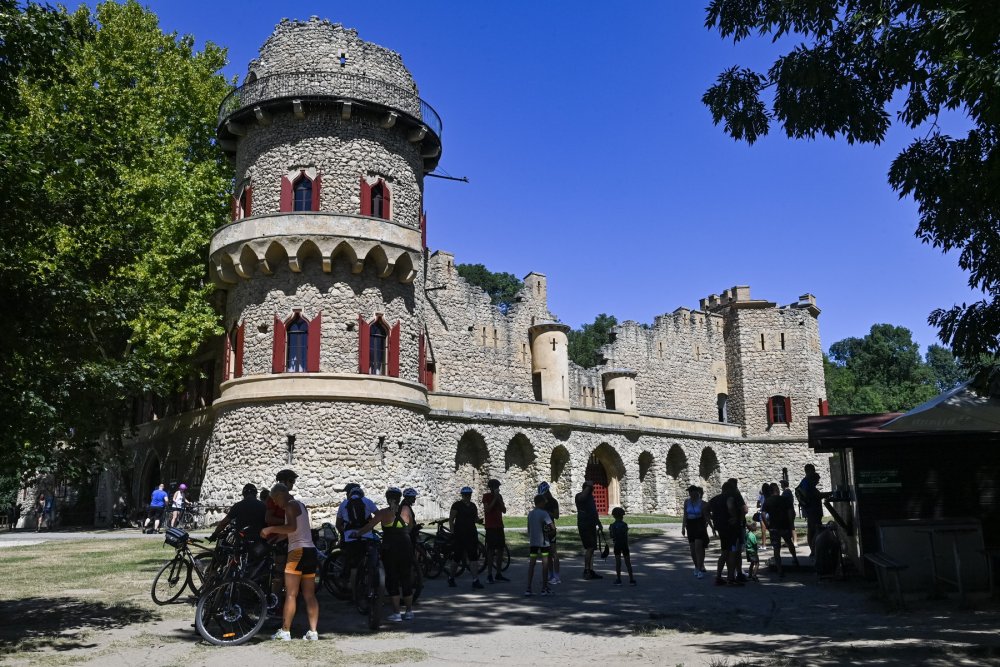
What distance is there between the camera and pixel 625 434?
117 ft

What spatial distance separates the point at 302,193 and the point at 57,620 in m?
17.0

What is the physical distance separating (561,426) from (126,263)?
22.6 meters

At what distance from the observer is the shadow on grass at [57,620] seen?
8.83 meters

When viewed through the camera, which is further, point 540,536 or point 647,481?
point 647,481

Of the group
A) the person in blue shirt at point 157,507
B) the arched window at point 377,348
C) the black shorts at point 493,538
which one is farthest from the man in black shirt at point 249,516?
the person in blue shirt at point 157,507

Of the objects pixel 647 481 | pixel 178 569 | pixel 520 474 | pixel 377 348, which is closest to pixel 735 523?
pixel 178 569

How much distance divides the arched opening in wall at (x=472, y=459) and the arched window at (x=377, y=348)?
21.8 feet

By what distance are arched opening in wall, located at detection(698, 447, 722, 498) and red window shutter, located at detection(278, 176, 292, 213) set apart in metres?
23.8

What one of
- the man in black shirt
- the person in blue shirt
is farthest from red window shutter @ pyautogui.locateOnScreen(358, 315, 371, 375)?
the man in black shirt

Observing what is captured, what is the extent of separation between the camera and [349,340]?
24.3m

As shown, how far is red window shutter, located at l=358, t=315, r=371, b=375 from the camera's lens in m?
24.1

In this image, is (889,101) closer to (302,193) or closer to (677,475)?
(302,193)

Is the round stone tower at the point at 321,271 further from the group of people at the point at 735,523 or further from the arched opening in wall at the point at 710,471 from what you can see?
the arched opening in wall at the point at 710,471

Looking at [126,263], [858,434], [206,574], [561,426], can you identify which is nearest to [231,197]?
[561,426]
